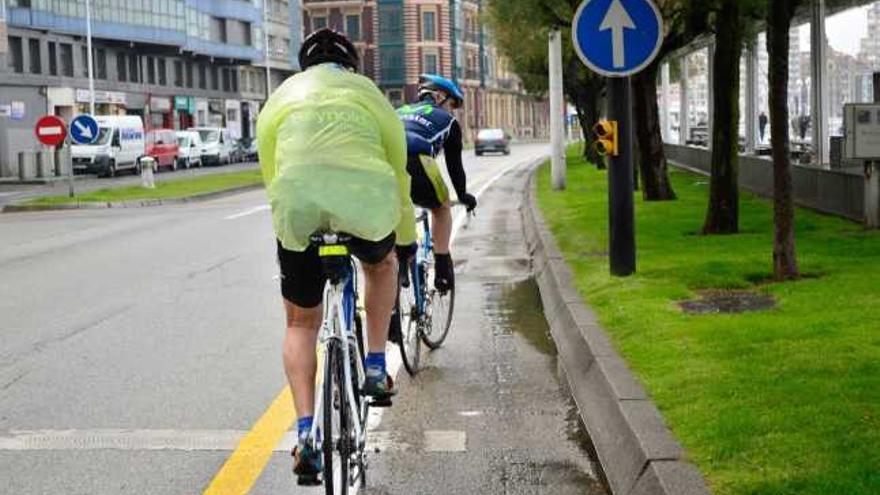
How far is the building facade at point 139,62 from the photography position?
56.6 meters

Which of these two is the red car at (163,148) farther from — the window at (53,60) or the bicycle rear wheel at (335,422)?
the bicycle rear wheel at (335,422)

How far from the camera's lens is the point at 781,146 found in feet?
36.0

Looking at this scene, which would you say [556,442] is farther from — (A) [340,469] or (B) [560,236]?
(B) [560,236]

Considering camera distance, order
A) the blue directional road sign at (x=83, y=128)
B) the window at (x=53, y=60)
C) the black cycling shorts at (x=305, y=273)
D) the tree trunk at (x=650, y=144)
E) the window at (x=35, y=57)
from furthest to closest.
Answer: the window at (x=53, y=60) < the window at (x=35, y=57) < the blue directional road sign at (x=83, y=128) < the tree trunk at (x=650, y=144) < the black cycling shorts at (x=305, y=273)

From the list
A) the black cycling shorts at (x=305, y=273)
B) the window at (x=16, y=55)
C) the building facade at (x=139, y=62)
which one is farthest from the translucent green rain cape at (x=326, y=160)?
the window at (x=16, y=55)

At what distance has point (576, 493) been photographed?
5355 millimetres

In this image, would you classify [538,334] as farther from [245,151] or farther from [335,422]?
[245,151]

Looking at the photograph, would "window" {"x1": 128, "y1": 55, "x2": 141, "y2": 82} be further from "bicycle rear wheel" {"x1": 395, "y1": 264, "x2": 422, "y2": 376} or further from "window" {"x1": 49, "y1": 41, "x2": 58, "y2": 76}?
"bicycle rear wheel" {"x1": 395, "y1": 264, "x2": 422, "y2": 376}

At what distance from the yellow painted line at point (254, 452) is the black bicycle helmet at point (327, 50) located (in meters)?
1.80

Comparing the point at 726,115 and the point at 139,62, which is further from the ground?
the point at 139,62

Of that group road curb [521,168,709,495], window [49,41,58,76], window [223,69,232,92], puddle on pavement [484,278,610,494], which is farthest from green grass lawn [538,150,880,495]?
window [223,69,232,92]

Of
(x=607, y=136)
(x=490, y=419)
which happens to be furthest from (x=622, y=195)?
(x=490, y=419)

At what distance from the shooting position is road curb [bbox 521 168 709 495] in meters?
4.98

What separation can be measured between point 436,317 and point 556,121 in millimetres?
21154
